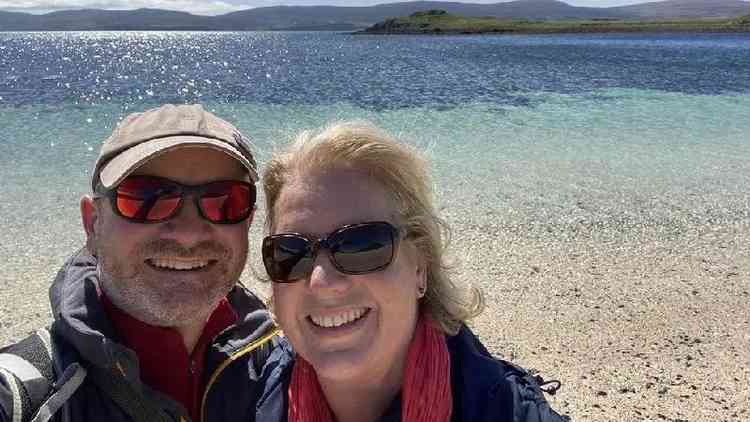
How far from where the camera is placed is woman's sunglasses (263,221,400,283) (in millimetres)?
2131

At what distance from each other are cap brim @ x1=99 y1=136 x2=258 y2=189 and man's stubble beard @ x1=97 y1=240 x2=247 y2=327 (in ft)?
0.95

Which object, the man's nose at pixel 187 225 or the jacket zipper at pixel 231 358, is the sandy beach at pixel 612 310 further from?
the man's nose at pixel 187 225

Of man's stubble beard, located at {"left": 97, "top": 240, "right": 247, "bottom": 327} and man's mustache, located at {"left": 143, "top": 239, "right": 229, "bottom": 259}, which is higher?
man's mustache, located at {"left": 143, "top": 239, "right": 229, "bottom": 259}

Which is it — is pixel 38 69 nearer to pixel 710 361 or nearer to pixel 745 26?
pixel 710 361

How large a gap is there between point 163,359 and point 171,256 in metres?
0.39

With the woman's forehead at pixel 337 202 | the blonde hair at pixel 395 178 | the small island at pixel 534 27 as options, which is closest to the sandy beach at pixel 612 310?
the blonde hair at pixel 395 178

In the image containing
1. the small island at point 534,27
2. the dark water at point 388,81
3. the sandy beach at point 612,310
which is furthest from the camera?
the small island at point 534,27

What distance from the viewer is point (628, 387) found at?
5.26 meters

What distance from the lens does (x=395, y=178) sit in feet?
7.34

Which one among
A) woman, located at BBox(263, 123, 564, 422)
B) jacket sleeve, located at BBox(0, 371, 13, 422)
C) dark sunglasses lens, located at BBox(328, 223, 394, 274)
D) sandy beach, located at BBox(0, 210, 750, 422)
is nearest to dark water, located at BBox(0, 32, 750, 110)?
sandy beach, located at BBox(0, 210, 750, 422)

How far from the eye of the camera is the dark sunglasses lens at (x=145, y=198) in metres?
2.34

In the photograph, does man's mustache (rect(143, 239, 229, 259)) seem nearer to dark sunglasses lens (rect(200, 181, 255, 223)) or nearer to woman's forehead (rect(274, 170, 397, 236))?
dark sunglasses lens (rect(200, 181, 255, 223))

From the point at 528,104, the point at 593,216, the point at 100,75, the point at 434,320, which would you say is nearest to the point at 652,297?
the point at 593,216

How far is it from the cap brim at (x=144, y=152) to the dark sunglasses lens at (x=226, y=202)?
13cm
